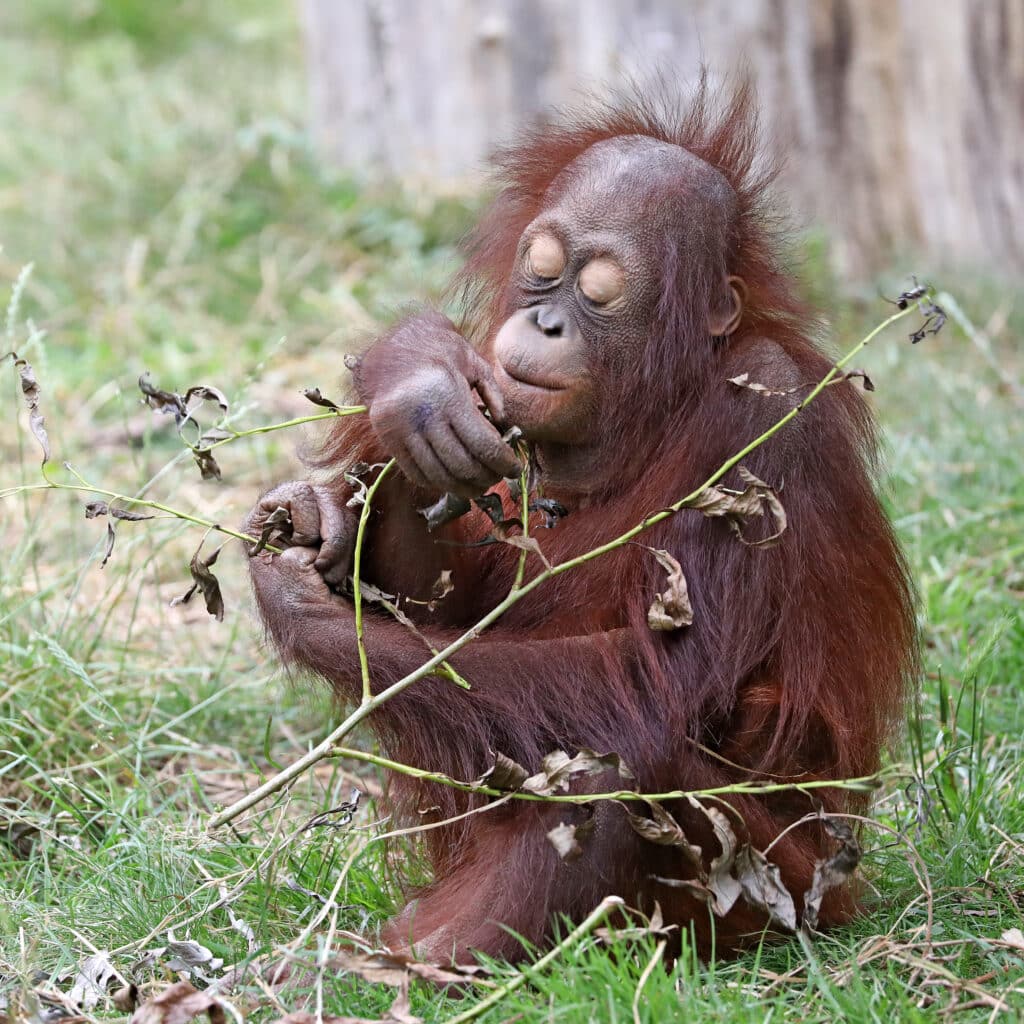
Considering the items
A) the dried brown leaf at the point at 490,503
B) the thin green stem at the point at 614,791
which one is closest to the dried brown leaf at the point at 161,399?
the dried brown leaf at the point at 490,503

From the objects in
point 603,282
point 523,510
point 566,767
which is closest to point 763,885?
point 566,767

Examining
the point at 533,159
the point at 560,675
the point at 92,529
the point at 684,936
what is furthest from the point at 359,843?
the point at 92,529

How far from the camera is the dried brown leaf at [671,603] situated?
2.59m

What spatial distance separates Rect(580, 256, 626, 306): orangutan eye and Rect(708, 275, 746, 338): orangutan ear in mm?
208

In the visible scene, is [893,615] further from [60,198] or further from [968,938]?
[60,198]

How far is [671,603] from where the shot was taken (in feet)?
8.56

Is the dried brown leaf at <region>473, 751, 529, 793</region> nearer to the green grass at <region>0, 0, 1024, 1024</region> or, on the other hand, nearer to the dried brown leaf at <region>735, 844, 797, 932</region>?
the green grass at <region>0, 0, 1024, 1024</region>

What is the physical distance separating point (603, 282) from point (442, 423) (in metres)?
0.53

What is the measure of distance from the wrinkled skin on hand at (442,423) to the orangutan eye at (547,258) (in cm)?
36

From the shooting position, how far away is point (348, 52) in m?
7.93

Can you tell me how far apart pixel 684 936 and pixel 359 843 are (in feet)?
3.06

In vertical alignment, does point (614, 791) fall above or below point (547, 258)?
below

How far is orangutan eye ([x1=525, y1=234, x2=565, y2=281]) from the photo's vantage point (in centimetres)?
296

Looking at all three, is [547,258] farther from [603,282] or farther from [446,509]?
[446,509]
